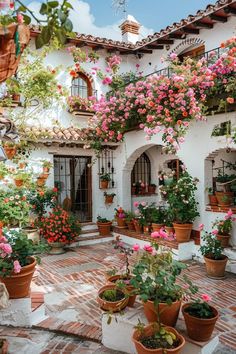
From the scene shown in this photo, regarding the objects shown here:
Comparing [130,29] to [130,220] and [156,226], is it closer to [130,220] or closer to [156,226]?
[130,220]

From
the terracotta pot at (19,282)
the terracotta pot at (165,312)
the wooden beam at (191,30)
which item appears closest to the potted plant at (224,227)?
the terracotta pot at (165,312)

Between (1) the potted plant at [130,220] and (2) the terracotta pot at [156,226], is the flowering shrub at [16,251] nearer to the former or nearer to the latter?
(2) the terracotta pot at [156,226]

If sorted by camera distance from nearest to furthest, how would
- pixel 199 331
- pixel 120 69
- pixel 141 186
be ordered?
pixel 199 331
pixel 120 69
pixel 141 186

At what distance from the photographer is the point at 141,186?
1119 cm

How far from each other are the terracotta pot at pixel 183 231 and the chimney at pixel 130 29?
7.15 m

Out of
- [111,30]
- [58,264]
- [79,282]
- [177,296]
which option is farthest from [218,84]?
[111,30]

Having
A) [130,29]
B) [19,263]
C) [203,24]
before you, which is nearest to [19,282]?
[19,263]

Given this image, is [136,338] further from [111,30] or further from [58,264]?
[111,30]

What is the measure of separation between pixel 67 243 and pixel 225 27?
23.6 feet

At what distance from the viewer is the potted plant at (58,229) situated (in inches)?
311

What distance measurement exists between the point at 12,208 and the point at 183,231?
421 centimetres

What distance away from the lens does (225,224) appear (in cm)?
645

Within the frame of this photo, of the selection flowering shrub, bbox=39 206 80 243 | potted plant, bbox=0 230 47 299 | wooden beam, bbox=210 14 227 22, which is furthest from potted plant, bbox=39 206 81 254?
wooden beam, bbox=210 14 227 22

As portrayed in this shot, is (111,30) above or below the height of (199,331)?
above
